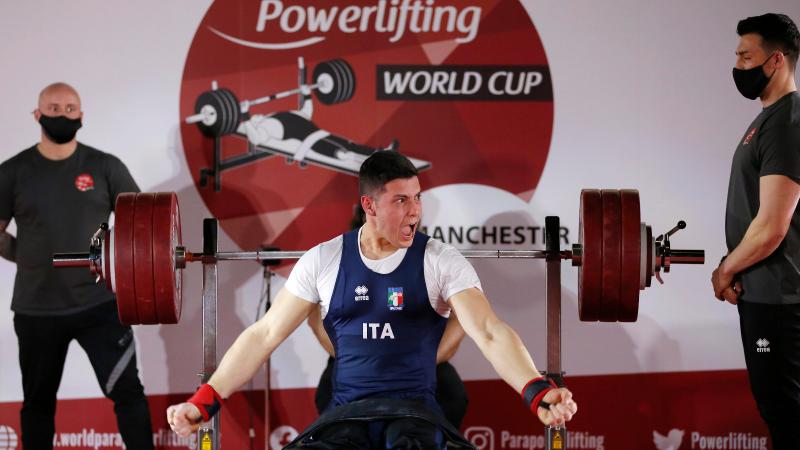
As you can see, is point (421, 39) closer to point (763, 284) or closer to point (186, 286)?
point (186, 286)

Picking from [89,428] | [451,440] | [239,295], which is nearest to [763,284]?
[451,440]

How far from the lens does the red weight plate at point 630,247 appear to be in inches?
119

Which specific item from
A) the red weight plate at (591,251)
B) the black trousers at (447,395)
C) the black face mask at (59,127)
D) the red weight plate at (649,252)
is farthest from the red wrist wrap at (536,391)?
the black face mask at (59,127)

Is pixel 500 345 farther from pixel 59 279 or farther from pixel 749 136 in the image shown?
pixel 59 279

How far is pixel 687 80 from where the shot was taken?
4.39 m

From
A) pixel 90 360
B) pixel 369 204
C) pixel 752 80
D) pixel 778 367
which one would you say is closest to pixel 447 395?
pixel 369 204

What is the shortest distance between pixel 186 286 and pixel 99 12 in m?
1.38

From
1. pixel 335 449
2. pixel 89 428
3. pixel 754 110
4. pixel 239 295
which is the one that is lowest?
pixel 89 428

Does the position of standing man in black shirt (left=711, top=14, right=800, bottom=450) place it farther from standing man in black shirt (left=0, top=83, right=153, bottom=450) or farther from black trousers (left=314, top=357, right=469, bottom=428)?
standing man in black shirt (left=0, top=83, right=153, bottom=450)

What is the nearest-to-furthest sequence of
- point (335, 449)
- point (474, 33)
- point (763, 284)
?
1. point (335, 449)
2. point (763, 284)
3. point (474, 33)

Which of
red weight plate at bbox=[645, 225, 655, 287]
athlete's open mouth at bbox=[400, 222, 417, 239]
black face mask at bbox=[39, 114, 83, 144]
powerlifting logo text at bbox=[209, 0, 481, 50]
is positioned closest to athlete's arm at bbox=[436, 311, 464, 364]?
athlete's open mouth at bbox=[400, 222, 417, 239]

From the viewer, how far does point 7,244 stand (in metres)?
4.04

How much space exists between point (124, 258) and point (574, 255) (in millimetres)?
1526

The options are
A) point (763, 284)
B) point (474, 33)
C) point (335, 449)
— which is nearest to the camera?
point (335, 449)
